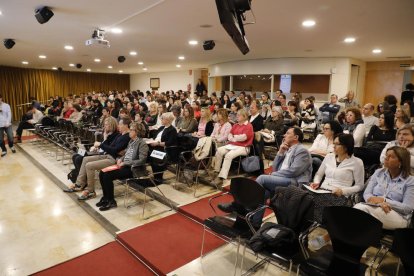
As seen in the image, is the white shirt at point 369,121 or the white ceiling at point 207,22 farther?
the white shirt at point 369,121

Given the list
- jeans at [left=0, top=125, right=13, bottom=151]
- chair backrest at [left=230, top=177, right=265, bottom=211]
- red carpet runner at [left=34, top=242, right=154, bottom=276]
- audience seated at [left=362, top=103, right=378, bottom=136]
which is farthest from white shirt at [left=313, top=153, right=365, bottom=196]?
jeans at [left=0, top=125, right=13, bottom=151]

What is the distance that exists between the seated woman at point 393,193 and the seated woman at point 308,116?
3.97 metres

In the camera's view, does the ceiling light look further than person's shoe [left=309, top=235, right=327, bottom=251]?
Yes

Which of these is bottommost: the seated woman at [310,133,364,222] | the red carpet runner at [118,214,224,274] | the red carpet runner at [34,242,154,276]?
the red carpet runner at [34,242,154,276]

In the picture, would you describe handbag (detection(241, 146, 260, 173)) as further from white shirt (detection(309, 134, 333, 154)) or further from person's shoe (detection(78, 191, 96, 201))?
person's shoe (detection(78, 191, 96, 201))

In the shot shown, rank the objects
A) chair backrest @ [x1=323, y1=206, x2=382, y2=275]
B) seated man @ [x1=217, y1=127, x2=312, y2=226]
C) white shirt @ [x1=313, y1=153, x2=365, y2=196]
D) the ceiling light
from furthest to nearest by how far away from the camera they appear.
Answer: the ceiling light < seated man @ [x1=217, y1=127, x2=312, y2=226] < white shirt @ [x1=313, y1=153, x2=365, y2=196] < chair backrest @ [x1=323, y1=206, x2=382, y2=275]

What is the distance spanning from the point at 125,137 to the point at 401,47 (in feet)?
23.2

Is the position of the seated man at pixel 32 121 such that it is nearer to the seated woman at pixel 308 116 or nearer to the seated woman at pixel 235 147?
the seated woman at pixel 235 147

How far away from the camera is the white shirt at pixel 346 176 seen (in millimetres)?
2734

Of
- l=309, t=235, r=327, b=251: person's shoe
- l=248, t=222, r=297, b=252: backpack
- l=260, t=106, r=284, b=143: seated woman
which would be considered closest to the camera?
l=248, t=222, r=297, b=252: backpack

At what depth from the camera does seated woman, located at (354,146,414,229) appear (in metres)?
2.30

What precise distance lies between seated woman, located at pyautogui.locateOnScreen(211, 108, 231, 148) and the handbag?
0.57 metres

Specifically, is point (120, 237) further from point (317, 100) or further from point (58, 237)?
point (317, 100)


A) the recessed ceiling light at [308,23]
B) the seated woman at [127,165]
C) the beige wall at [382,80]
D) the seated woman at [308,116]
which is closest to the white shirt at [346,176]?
the seated woman at [127,165]
